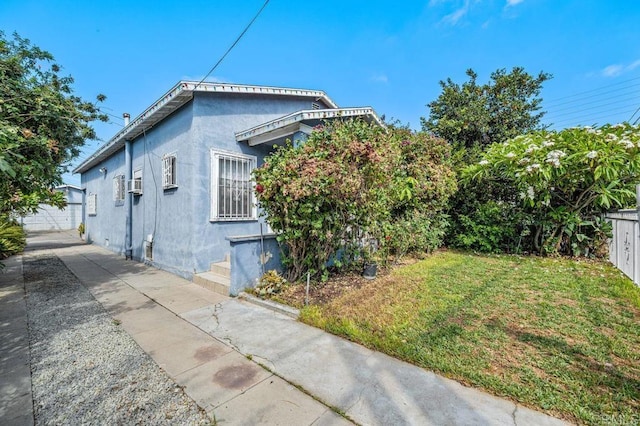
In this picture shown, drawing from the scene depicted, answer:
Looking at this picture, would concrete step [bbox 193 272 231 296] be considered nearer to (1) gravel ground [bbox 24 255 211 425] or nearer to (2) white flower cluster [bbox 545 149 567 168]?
(1) gravel ground [bbox 24 255 211 425]

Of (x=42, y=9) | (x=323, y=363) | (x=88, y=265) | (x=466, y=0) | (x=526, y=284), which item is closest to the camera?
(x=323, y=363)

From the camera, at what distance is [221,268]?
6.02m

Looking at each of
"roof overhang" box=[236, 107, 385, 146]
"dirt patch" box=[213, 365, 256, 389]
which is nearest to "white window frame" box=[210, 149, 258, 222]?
"roof overhang" box=[236, 107, 385, 146]

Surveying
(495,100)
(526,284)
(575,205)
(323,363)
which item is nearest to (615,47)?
(495,100)

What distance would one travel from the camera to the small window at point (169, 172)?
22.4ft

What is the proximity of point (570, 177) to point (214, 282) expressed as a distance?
29.0ft

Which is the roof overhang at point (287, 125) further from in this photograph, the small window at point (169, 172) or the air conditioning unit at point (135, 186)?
the air conditioning unit at point (135, 186)

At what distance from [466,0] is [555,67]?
8.56m

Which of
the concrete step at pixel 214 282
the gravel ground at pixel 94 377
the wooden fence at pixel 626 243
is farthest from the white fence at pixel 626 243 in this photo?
the concrete step at pixel 214 282

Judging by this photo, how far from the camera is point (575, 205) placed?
7.11 meters

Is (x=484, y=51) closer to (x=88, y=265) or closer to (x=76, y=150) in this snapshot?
(x=76, y=150)

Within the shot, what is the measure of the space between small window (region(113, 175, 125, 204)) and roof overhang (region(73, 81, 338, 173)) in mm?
1131

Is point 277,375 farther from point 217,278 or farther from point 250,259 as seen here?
point 217,278

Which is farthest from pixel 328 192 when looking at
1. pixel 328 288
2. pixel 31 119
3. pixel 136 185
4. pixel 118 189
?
pixel 118 189
